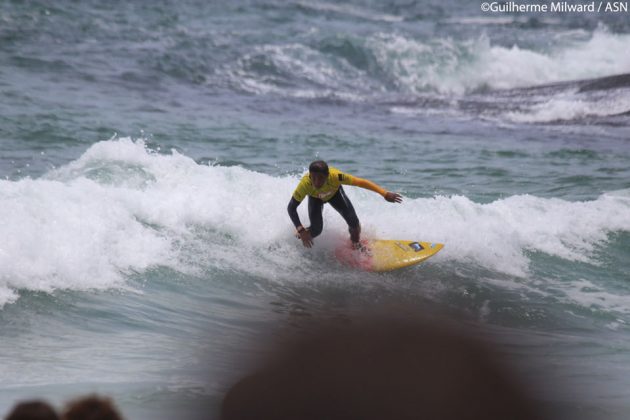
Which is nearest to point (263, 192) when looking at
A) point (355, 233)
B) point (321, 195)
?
point (355, 233)

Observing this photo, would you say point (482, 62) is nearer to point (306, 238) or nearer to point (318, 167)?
point (306, 238)

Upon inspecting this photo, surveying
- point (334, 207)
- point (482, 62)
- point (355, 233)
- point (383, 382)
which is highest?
point (383, 382)

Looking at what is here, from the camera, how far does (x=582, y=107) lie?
72.3ft

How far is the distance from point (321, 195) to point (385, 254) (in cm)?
108

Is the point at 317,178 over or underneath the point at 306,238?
over

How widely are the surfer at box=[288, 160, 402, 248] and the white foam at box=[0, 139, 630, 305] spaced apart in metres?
0.52

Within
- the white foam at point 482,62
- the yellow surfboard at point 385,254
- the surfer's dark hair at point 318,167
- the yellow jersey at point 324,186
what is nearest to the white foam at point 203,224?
the yellow surfboard at point 385,254

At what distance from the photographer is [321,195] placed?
10.1 meters

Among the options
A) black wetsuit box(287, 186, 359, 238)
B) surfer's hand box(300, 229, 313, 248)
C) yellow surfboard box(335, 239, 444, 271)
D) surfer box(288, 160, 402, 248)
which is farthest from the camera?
yellow surfboard box(335, 239, 444, 271)

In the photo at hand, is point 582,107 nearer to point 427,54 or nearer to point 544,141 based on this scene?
point 544,141

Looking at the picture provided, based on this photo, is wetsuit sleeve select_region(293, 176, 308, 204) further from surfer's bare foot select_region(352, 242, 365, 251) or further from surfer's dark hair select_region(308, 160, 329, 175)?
surfer's bare foot select_region(352, 242, 365, 251)

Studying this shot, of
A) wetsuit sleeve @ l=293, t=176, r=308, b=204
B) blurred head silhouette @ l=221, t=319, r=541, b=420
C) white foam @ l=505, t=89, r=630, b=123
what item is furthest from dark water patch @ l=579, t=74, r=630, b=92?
blurred head silhouette @ l=221, t=319, r=541, b=420

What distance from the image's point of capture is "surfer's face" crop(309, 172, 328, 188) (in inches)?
373

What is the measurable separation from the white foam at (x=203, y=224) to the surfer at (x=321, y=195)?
20.3 inches
